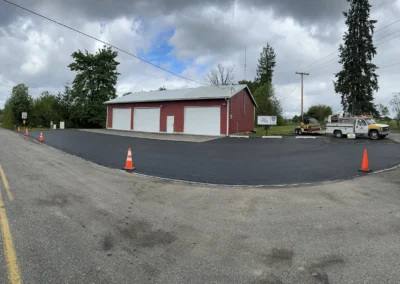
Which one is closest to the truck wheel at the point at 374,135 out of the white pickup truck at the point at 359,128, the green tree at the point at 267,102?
the white pickup truck at the point at 359,128

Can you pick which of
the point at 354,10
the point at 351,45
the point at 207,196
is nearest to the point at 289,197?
the point at 207,196

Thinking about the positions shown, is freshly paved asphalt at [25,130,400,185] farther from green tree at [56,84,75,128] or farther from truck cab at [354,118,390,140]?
green tree at [56,84,75,128]

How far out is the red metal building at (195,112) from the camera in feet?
91.4

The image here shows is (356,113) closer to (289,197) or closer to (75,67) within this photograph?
(289,197)

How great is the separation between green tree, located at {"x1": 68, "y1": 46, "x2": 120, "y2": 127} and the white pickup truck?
3488 cm

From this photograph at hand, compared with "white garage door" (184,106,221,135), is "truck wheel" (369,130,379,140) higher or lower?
lower

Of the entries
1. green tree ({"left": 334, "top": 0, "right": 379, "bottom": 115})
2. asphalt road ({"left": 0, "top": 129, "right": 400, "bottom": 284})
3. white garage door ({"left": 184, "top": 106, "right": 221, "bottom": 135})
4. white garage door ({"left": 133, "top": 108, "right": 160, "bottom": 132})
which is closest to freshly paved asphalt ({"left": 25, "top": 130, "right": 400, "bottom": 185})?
asphalt road ({"left": 0, "top": 129, "right": 400, "bottom": 284})

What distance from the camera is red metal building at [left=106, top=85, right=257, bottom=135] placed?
91.4ft

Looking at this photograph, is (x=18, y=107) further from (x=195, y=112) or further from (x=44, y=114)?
(x=195, y=112)

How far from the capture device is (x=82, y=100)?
4738 centimetres

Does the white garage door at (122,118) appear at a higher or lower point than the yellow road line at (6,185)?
higher

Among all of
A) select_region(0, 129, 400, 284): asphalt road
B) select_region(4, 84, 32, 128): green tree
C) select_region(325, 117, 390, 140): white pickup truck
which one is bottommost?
select_region(0, 129, 400, 284): asphalt road

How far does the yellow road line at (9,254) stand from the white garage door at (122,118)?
31576mm

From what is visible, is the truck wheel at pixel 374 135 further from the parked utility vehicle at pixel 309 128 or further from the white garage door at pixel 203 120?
the white garage door at pixel 203 120
